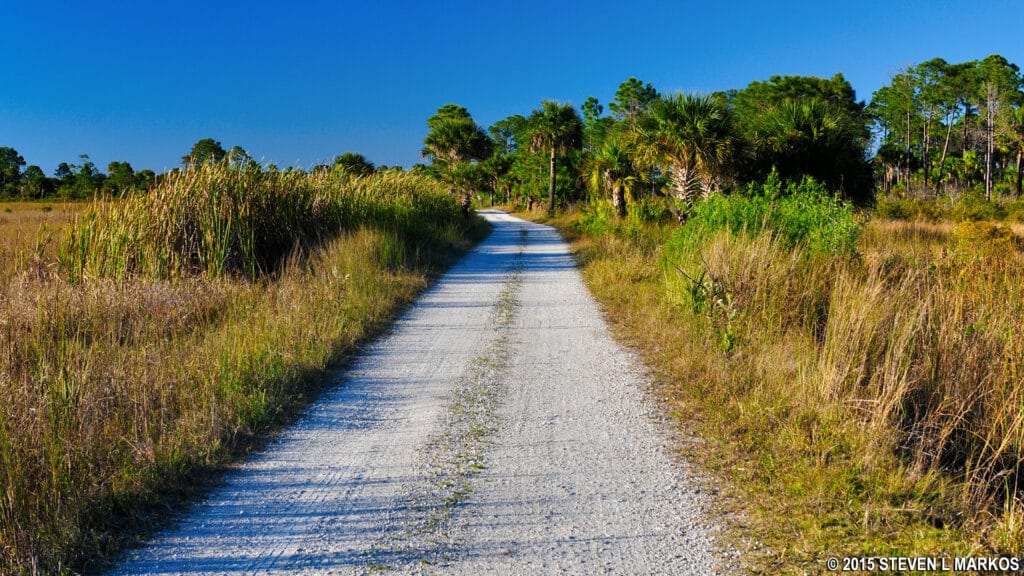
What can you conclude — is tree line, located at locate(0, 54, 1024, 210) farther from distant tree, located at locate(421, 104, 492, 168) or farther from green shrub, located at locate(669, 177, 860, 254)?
green shrub, located at locate(669, 177, 860, 254)

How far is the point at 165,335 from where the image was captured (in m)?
6.42

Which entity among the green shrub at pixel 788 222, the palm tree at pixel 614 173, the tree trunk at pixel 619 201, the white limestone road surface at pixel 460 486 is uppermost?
the palm tree at pixel 614 173

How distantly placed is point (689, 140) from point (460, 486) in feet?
54.6

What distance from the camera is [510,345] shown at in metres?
7.33

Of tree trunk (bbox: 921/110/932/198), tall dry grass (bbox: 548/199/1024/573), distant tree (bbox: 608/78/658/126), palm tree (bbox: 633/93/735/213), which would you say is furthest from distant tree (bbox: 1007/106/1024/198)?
tall dry grass (bbox: 548/199/1024/573)

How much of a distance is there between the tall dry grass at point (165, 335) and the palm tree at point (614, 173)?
11875 millimetres

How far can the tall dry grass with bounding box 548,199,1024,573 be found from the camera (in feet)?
10.6

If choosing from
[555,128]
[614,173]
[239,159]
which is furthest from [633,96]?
[239,159]

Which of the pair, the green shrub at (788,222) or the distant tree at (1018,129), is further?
the distant tree at (1018,129)

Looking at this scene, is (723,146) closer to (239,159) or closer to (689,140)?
(689,140)

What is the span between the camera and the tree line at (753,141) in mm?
19359

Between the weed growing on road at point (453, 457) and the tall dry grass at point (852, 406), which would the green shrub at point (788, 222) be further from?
the weed growing on road at point (453, 457)

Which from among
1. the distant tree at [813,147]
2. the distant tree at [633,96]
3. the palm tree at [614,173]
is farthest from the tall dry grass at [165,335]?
the distant tree at [633,96]

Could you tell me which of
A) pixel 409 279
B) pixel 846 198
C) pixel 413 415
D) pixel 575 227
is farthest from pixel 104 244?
pixel 846 198
